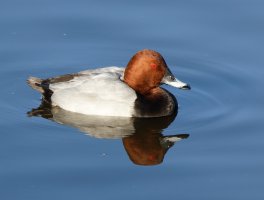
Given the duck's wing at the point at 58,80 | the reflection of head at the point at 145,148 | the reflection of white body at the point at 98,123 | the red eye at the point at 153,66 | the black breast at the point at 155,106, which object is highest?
the red eye at the point at 153,66

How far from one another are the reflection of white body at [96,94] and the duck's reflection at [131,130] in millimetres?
83

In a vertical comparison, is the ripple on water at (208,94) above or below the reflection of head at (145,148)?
above

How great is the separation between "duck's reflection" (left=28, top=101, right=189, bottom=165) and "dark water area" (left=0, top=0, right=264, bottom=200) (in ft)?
0.07

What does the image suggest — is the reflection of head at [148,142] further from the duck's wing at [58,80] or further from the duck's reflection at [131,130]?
the duck's wing at [58,80]

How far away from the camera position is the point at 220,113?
10.1m

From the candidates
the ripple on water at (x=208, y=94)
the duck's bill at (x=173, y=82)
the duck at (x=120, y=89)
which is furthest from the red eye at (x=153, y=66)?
the ripple on water at (x=208, y=94)

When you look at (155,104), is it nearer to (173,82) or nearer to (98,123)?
(173,82)

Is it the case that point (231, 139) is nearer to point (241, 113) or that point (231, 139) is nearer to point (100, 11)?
point (241, 113)

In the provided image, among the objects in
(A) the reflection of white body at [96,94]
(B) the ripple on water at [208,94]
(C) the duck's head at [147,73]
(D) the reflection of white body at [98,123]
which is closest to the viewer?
(D) the reflection of white body at [98,123]

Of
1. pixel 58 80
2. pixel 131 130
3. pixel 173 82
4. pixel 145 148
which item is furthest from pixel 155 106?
pixel 58 80

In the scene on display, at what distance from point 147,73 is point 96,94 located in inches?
26.7

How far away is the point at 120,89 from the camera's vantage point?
1016 cm

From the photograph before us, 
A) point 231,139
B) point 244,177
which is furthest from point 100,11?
point 244,177

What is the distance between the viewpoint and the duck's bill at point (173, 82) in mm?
10320
